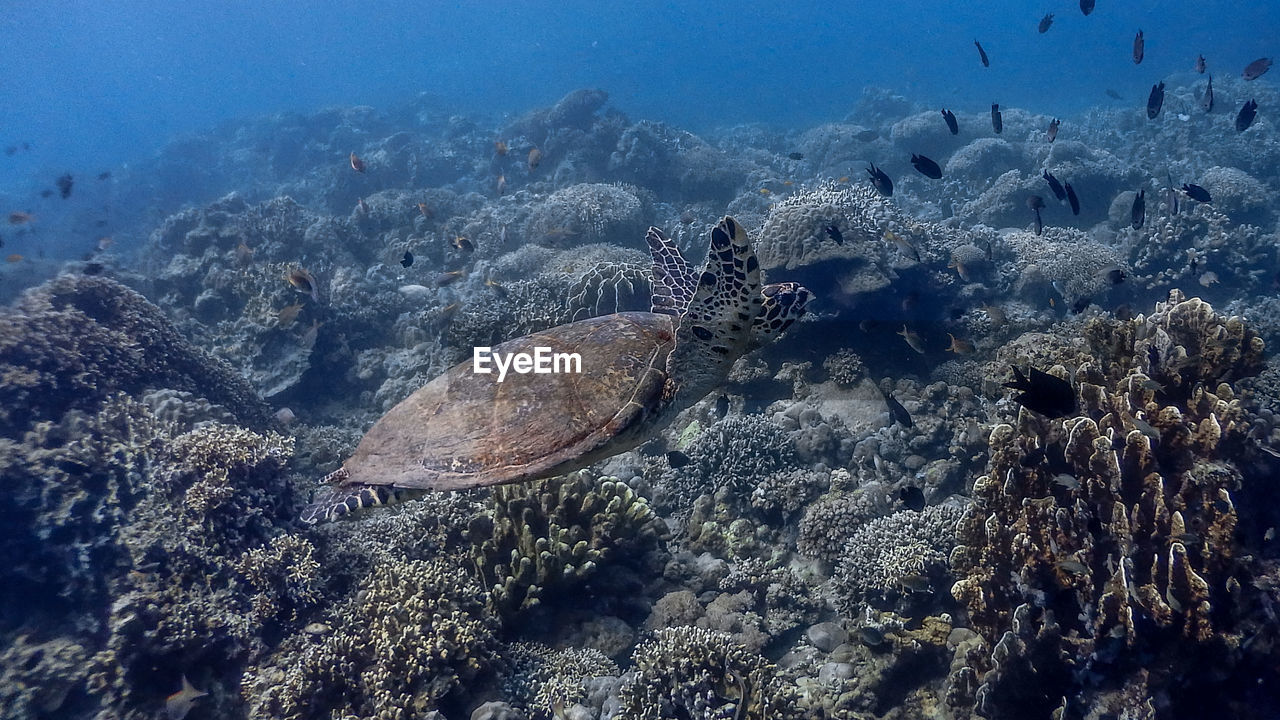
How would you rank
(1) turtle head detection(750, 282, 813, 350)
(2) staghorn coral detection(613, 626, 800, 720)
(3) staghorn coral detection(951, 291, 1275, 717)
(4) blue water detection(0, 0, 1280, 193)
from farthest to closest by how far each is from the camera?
(4) blue water detection(0, 0, 1280, 193), (1) turtle head detection(750, 282, 813, 350), (2) staghorn coral detection(613, 626, 800, 720), (3) staghorn coral detection(951, 291, 1275, 717)

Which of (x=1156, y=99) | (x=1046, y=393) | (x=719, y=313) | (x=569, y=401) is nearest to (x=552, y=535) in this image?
(x=569, y=401)

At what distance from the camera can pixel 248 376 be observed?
9.67m

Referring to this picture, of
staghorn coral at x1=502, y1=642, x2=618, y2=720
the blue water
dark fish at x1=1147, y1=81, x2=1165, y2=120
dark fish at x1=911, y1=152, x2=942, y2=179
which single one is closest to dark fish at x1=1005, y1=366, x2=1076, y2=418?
staghorn coral at x1=502, y1=642, x2=618, y2=720

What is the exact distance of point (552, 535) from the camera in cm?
489

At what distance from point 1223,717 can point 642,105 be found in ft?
174

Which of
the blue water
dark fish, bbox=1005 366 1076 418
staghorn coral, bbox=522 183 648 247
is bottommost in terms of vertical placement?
dark fish, bbox=1005 366 1076 418

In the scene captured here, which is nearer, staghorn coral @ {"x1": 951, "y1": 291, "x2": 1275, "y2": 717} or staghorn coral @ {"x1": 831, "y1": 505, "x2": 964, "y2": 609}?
staghorn coral @ {"x1": 951, "y1": 291, "x2": 1275, "y2": 717}

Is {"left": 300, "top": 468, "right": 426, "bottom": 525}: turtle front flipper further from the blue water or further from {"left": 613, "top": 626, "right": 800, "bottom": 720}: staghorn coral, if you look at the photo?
the blue water

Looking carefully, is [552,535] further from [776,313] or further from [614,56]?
[614,56]

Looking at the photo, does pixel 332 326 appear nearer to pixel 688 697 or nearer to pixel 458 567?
pixel 458 567

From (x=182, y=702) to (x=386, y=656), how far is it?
1.55m

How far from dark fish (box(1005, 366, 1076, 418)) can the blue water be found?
38.9 m

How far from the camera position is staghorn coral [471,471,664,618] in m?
4.72

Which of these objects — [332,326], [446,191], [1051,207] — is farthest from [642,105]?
[332,326]
